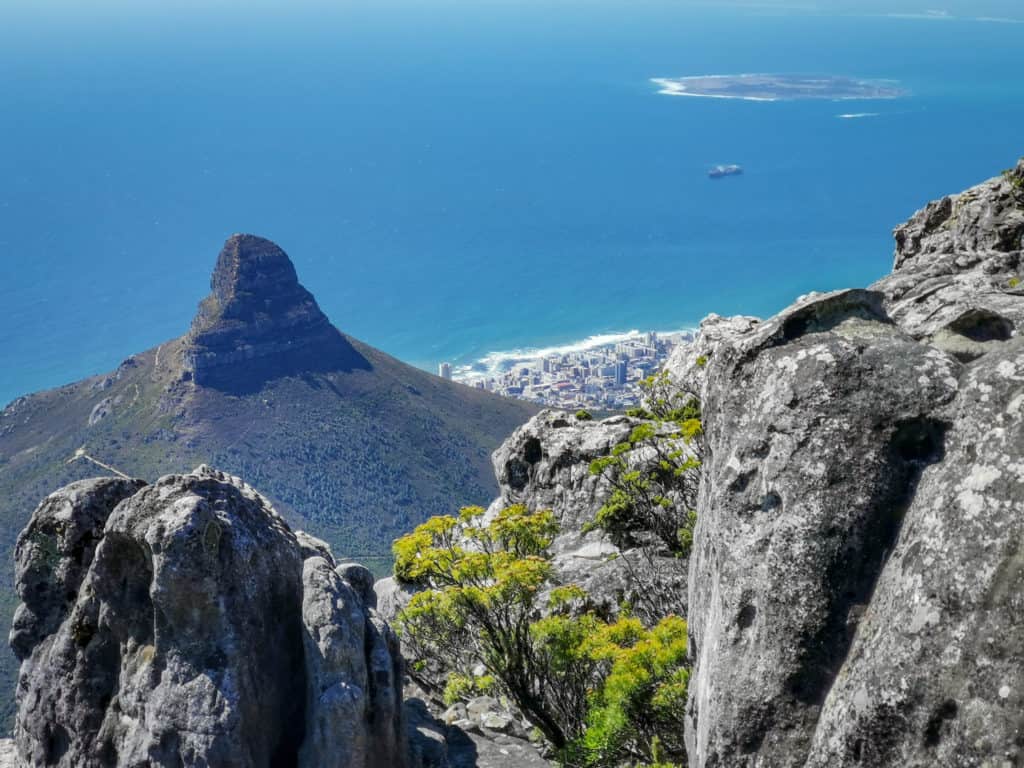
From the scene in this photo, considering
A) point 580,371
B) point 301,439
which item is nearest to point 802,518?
point 301,439

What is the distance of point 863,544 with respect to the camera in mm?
8570

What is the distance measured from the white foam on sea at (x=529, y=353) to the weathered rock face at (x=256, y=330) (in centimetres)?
4522

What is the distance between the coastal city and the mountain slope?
13677 millimetres

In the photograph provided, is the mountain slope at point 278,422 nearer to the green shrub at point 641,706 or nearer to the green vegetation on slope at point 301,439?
the green vegetation on slope at point 301,439

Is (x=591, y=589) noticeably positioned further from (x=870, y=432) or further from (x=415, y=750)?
(x=870, y=432)

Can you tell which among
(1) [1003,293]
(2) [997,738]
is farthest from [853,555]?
(1) [1003,293]

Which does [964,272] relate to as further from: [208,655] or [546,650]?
[208,655]

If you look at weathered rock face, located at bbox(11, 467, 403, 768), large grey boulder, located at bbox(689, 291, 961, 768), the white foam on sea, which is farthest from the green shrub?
the white foam on sea

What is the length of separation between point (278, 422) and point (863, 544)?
4840 inches

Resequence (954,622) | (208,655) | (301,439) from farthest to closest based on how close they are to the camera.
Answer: (301,439) < (208,655) < (954,622)

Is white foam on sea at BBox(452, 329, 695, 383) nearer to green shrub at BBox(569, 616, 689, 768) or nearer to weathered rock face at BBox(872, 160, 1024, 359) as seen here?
weathered rock face at BBox(872, 160, 1024, 359)

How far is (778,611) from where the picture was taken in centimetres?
872

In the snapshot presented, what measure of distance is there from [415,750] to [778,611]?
6.00m

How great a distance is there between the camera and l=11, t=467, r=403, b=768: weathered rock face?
10.8 metres
